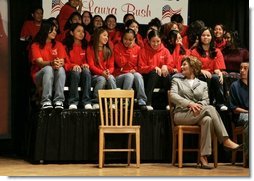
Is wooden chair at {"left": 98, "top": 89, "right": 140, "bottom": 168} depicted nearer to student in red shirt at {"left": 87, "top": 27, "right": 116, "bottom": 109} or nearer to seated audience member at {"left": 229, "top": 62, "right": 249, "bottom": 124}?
student in red shirt at {"left": 87, "top": 27, "right": 116, "bottom": 109}

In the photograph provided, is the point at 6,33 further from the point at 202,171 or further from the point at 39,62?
the point at 202,171

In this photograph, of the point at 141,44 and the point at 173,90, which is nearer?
the point at 173,90

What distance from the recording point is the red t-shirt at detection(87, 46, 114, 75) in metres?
5.94

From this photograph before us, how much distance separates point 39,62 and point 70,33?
1.82 ft

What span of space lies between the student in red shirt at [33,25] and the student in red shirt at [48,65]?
48 centimetres

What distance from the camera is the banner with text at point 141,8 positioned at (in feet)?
22.0

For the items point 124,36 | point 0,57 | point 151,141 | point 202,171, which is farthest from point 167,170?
point 0,57

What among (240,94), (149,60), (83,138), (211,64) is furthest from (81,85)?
(240,94)

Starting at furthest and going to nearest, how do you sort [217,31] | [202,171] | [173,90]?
[217,31]
[173,90]
[202,171]

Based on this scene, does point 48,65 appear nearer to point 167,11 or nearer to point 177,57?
point 177,57

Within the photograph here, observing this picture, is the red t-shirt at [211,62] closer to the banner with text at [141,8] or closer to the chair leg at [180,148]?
the banner with text at [141,8]

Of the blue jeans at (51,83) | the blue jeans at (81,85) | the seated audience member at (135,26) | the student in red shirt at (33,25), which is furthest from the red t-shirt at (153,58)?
the student in red shirt at (33,25)

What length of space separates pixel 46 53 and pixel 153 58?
3.83ft

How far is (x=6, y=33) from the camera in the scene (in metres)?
6.64
